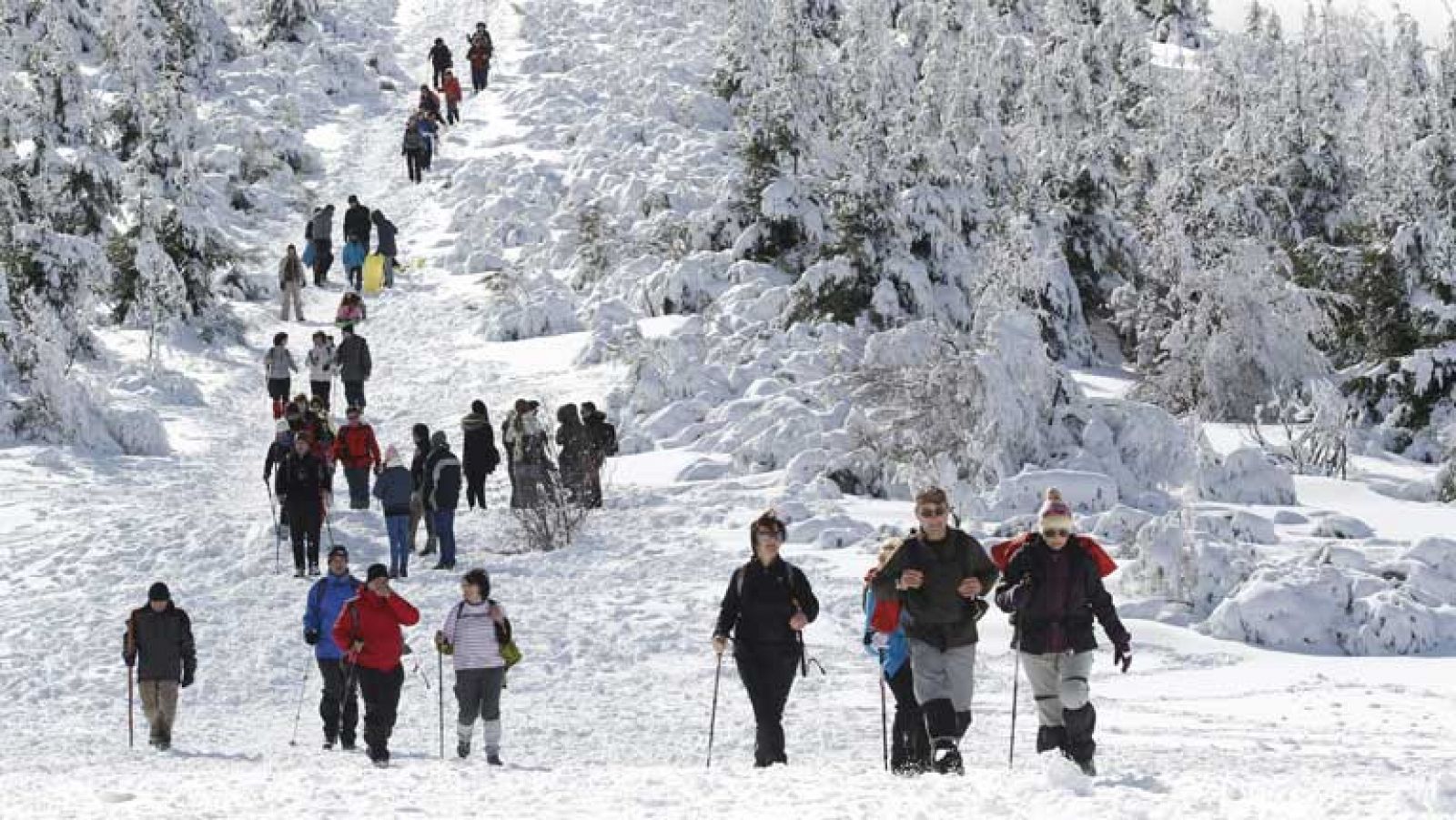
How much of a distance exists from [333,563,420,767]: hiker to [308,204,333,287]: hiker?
769 inches

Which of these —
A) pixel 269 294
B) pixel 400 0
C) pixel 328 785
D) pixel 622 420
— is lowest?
pixel 328 785

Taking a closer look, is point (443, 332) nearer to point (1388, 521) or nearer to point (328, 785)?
point (1388, 521)

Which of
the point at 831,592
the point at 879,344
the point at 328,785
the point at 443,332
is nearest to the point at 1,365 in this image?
the point at 443,332

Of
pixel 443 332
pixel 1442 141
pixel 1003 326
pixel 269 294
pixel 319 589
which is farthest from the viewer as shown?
pixel 269 294

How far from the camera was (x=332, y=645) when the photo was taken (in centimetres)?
Result: 1045

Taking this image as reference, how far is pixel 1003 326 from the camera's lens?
747 inches

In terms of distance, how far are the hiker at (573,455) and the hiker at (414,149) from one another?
63.1ft

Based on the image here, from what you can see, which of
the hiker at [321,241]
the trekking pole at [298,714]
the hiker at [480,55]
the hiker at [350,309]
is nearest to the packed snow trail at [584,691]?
the trekking pole at [298,714]

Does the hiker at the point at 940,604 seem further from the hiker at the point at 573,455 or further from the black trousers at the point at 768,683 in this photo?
the hiker at the point at 573,455

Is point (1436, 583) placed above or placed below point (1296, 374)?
below

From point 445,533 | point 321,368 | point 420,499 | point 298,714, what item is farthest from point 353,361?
point 298,714

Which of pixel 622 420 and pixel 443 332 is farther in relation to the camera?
pixel 443 332

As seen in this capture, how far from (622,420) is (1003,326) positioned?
16.9 ft

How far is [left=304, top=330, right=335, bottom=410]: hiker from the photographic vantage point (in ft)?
68.5
